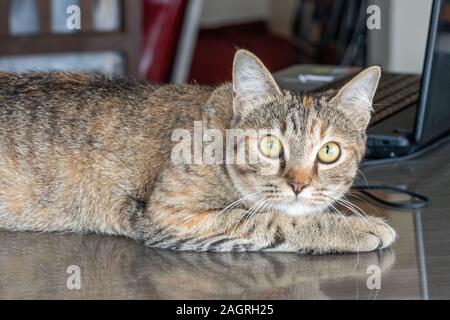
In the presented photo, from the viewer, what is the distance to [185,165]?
5.11ft

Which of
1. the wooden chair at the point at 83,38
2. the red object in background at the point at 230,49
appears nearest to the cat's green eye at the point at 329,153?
the wooden chair at the point at 83,38

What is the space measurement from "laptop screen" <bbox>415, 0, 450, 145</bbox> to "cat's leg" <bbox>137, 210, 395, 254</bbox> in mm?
415

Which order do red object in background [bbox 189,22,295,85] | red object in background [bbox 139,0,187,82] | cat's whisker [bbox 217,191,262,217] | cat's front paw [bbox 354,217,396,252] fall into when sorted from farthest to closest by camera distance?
1. red object in background [bbox 189,22,295,85]
2. red object in background [bbox 139,0,187,82]
3. cat's whisker [bbox 217,191,262,217]
4. cat's front paw [bbox 354,217,396,252]

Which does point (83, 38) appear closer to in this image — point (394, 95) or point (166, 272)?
point (394, 95)

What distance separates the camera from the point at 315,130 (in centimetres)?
151

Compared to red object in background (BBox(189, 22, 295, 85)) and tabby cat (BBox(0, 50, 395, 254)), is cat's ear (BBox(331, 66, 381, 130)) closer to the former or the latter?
tabby cat (BBox(0, 50, 395, 254))

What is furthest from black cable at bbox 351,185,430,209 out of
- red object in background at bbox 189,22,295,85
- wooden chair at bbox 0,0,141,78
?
red object in background at bbox 189,22,295,85

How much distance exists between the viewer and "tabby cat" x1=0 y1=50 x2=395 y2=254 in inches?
58.1

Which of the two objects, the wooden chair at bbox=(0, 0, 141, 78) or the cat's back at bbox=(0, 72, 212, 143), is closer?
the cat's back at bbox=(0, 72, 212, 143)

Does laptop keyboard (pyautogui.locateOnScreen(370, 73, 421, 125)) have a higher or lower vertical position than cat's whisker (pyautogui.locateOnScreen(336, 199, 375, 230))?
higher

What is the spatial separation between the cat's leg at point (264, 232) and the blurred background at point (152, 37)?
2.43ft

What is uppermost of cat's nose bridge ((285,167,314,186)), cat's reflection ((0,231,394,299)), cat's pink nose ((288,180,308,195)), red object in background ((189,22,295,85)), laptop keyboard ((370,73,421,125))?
laptop keyboard ((370,73,421,125))

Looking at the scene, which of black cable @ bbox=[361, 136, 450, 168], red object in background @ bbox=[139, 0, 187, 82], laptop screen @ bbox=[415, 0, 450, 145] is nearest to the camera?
laptop screen @ bbox=[415, 0, 450, 145]
